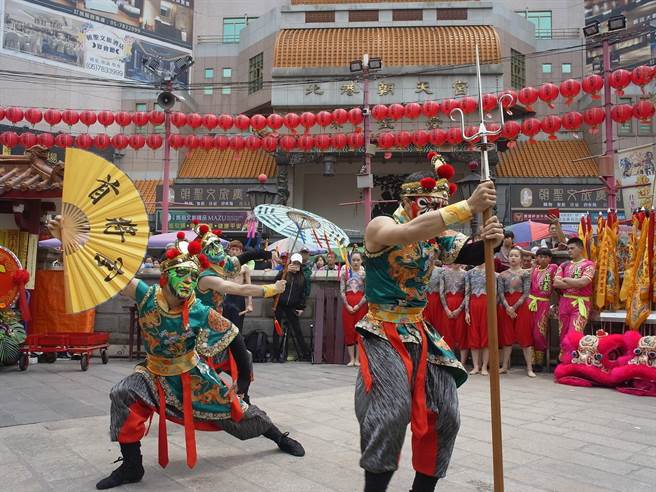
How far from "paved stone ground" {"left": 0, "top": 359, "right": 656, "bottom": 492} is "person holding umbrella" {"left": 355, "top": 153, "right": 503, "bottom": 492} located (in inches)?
31.8

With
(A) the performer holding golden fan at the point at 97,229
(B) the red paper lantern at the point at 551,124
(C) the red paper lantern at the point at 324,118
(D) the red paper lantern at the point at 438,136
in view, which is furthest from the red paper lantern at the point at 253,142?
(A) the performer holding golden fan at the point at 97,229

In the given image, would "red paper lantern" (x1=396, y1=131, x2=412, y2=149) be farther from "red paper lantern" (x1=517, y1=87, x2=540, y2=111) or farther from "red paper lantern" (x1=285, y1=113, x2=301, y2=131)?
"red paper lantern" (x1=517, y1=87, x2=540, y2=111)

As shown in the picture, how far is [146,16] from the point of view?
2909 cm

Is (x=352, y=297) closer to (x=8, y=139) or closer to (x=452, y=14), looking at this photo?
(x=8, y=139)

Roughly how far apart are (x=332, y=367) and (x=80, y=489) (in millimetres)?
5787

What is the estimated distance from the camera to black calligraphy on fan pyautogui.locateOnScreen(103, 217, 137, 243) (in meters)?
3.44

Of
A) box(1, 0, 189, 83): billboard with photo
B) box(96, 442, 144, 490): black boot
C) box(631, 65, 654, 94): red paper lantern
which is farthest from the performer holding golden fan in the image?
box(1, 0, 189, 83): billboard with photo

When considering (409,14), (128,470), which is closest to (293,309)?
(128,470)

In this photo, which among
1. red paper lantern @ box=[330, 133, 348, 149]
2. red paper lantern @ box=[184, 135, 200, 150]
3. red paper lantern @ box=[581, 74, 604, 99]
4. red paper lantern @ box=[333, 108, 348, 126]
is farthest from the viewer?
red paper lantern @ box=[184, 135, 200, 150]

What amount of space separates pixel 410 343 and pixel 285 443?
1.70m

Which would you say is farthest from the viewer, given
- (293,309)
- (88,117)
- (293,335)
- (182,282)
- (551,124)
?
(88,117)

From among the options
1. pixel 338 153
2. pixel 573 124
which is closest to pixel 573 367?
pixel 573 124

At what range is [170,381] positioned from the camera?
149 inches

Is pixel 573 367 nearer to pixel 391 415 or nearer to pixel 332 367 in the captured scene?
pixel 332 367
